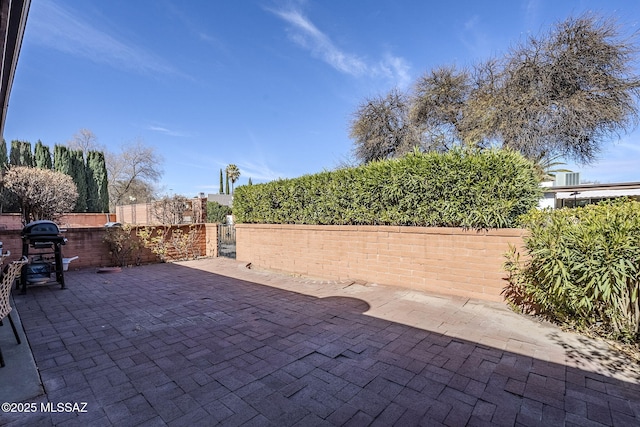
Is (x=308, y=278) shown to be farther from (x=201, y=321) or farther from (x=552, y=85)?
(x=552, y=85)

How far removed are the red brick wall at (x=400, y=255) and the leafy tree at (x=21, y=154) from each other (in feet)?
71.7

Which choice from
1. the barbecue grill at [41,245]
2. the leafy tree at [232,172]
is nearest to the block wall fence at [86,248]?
the barbecue grill at [41,245]

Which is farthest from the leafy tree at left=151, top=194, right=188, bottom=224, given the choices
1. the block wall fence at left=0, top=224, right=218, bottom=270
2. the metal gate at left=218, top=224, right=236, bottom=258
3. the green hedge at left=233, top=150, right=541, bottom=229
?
the green hedge at left=233, top=150, right=541, bottom=229

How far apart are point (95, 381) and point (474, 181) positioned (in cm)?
539

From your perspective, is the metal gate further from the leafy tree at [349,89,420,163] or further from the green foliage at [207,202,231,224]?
the green foliage at [207,202,231,224]

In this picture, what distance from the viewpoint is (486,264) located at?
464cm

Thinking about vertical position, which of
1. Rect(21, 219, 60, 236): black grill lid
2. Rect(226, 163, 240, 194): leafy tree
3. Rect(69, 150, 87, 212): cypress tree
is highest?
Rect(226, 163, 240, 194): leafy tree

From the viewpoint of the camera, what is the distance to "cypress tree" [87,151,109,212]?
Answer: 22.2m

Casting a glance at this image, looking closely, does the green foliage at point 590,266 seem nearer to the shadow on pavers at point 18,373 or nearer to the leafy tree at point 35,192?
the shadow on pavers at point 18,373

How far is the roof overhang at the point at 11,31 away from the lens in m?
2.05

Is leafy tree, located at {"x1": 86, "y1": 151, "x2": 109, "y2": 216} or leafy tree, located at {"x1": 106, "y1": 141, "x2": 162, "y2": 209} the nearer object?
leafy tree, located at {"x1": 86, "y1": 151, "x2": 109, "y2": 216}

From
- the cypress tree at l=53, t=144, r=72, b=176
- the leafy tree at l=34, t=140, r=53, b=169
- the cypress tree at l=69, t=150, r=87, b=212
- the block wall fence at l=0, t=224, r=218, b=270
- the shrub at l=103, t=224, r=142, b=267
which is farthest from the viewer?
the cypress tree at l=69, t=150, r=87, b=212

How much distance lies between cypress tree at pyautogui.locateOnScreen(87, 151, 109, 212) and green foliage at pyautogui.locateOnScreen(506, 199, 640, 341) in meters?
27.3

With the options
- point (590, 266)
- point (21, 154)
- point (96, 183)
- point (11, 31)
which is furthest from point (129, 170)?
point (590, 266)
